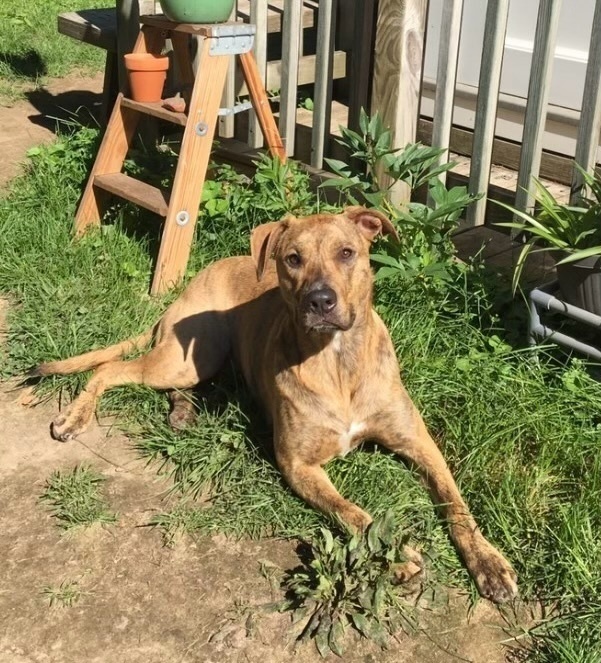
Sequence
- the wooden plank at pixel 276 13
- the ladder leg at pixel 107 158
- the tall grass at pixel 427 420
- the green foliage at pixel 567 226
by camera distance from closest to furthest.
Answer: the tall grass at pixel 427 420, the green foliage at pixel 567 226, the ladder leg at pixel 107 158, the wooden plank at pixel 276 13

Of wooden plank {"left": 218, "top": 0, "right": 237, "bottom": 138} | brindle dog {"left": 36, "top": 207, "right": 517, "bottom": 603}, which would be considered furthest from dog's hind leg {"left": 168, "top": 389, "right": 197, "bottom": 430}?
wooden plank {"left": 218, "top": 0, "right": 237, "bottom": 138}

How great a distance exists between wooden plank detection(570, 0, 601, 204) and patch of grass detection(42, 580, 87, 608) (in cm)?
286

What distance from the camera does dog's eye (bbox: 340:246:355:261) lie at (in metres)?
3.69

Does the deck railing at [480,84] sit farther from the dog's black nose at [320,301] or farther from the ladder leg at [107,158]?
the ladder leg at [107,158]

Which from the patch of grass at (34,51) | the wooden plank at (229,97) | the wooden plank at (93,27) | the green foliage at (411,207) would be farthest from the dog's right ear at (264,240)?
the patch of grass at (34,51)

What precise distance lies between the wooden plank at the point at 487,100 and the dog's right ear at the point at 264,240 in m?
1.41

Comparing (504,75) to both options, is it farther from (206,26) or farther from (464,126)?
(206,26)

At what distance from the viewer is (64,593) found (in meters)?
3.26

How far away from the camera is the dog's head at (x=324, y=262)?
3.52 metres

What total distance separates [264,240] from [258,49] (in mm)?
2483

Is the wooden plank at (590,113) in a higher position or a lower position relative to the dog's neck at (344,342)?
higher

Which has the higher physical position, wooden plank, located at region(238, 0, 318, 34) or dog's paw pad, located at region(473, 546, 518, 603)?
wooden plank, located at region(238, 0, 318, 34)

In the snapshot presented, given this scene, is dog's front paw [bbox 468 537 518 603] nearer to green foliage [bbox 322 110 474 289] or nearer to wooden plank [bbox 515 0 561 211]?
green foliage [bbox 322 110 474 289]

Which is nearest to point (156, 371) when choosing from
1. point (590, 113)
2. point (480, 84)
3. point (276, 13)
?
point (480, 84)
